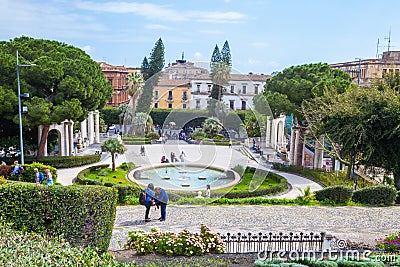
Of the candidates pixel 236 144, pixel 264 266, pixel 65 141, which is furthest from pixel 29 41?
pixel 264 266

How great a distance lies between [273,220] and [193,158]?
1678 cm

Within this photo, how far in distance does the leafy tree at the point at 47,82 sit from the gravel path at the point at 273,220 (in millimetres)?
9968

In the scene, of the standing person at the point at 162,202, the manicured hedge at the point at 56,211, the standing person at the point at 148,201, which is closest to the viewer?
the manicured hedge at the point at 56,211

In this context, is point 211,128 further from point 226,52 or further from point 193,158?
point 193,158

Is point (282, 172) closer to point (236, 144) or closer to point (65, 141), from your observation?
point (236, 144)

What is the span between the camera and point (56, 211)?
7547 mm

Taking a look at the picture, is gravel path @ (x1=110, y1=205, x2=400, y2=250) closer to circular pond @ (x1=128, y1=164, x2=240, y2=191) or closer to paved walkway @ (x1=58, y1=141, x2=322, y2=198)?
paved walkway @ (x1=58, y1=141, x2=322, y2=198)

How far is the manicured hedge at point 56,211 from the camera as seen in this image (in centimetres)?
752

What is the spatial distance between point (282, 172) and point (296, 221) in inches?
527

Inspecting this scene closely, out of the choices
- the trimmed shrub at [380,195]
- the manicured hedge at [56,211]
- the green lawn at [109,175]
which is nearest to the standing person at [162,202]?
the manicured hedge at [56,211]

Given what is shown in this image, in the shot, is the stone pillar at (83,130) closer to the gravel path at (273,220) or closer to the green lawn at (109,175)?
the green lawn at (109,175)

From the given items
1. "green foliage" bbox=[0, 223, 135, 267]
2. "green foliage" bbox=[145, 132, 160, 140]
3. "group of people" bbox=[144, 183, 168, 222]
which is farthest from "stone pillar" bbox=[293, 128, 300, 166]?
"green foliage" bbox=[0, 223, 135, 267]

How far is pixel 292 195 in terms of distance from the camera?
18016 millimetres

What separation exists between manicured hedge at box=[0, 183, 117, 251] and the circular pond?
11247mm
